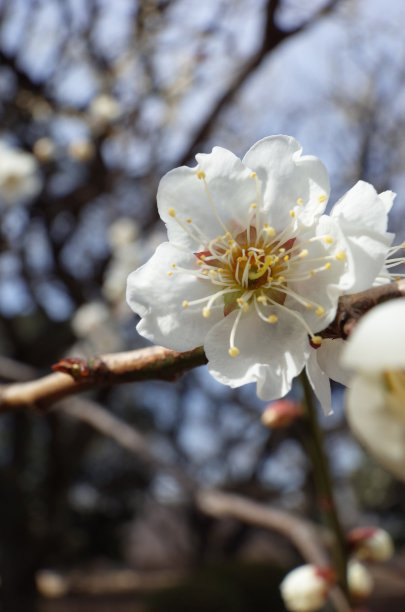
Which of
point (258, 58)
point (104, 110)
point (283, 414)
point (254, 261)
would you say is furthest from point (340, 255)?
point (104, 110)

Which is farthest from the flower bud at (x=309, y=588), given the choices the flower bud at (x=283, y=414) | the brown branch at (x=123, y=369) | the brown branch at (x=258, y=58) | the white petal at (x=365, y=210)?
the brown branch at (x=258, y=58)

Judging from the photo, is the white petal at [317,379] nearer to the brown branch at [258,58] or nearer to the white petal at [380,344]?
the white petal at [380,344]

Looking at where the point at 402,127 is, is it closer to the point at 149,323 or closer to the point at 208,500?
the point at 208,500

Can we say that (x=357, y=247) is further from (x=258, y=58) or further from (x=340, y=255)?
(x=258, y=58)

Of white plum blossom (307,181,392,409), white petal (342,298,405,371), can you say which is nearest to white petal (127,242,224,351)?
white plum blossom (307,181,392,409)

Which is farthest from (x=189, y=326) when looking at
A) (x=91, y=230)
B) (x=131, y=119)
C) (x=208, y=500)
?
(x=91, y=230)

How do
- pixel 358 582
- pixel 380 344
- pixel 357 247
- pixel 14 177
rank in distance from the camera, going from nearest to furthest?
pixel 380 344
pixel 357 247
pixel 358 582
pixel 14 177
